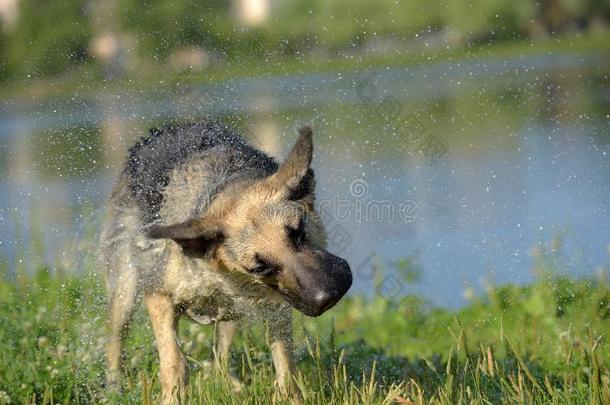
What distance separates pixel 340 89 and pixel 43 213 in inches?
221

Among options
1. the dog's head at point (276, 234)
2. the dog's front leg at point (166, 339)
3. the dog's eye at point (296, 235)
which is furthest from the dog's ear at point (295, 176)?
the dog's front leg at point (166, 339)

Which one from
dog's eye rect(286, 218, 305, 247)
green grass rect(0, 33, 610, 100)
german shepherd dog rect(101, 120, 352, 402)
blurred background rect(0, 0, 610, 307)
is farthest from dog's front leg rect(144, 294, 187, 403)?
green grass rect(0, 33, 610, 100)

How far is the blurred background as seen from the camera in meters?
9.56

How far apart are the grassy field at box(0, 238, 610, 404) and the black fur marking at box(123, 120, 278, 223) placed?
2.65 ft

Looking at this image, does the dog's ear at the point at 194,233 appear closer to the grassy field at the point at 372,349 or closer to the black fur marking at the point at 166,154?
the grassy field at the point at 372,349

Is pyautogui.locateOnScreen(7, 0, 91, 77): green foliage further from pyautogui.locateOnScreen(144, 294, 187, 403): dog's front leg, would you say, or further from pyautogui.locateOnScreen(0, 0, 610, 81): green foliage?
pyautogui.locateOnScreen(144, 294, 187, 403): dog's front leg

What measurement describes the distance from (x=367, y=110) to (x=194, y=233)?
30.5 ft

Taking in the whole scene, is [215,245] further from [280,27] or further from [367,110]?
[367,110]

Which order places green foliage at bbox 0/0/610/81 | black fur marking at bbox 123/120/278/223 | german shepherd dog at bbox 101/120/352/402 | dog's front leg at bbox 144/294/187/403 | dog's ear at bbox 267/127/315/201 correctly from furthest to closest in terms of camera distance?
green foliage at bbox 0/0/610/81
black fur marking at bbox 123/120/278/223
dog's front leg at bbox 144/294/187/403
dog's ear at bbox 267/127/315/201
german shepherd dog at bbox 101/120/352/402

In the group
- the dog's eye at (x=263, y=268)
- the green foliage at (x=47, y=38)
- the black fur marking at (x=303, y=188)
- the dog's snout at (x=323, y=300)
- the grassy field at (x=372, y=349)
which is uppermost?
the green foliage at (x=47, y=38)

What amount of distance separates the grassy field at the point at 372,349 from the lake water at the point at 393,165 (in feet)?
1.22

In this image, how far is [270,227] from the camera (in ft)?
17.5

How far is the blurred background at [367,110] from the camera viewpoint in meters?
9.56

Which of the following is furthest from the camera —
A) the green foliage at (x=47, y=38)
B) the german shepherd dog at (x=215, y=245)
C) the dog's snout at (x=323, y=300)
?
the green foliage at (x=47, y=38)
